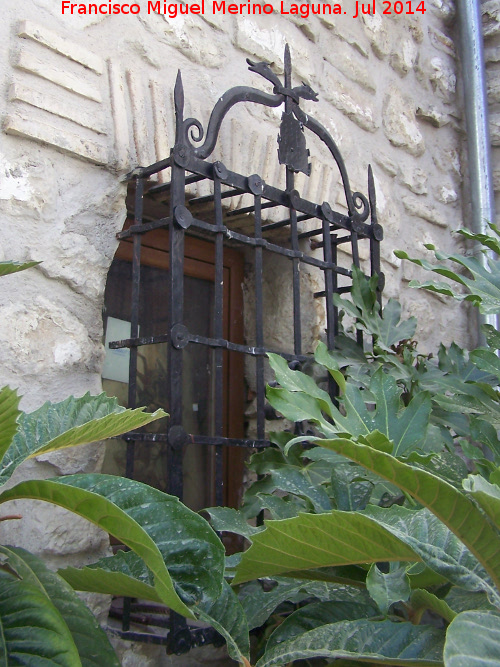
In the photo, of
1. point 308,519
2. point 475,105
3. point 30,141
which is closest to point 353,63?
point 475,105

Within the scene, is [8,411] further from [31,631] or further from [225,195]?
[225,195]

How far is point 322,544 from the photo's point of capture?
0.79 m

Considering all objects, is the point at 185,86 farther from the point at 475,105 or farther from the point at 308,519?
the point at 475,105

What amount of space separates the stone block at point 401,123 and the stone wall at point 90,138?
174 millimetres

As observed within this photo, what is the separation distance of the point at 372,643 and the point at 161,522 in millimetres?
315

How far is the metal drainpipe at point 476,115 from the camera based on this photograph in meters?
2.59

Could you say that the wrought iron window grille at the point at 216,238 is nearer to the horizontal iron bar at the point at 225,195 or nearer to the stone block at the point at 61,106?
the horizontal iron bar at the point at 225,195

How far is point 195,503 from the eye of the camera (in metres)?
1.78

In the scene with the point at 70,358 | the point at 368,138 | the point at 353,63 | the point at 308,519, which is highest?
the point at 353,63

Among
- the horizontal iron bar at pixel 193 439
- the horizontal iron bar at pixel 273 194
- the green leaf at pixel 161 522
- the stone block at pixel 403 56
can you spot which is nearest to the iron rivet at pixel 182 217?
the horizontal iron bar at pixel 273 194

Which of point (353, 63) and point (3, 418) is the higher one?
point (353, 63)

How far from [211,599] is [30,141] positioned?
965mm

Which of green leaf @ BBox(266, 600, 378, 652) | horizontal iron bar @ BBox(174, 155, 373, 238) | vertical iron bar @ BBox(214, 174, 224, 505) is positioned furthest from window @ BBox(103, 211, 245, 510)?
green leaf @ BBox(266, 600, 378, 652)

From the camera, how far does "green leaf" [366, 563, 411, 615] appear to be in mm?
820
